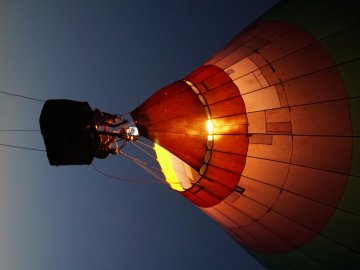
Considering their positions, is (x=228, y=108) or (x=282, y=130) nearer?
(x=282, y=130)

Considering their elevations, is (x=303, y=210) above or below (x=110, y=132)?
below

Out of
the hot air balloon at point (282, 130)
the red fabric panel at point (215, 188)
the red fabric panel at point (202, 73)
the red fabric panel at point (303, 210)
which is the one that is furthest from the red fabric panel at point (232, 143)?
the red fabric panel at point (202, 73)

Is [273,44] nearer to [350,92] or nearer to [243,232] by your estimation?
[350,92]

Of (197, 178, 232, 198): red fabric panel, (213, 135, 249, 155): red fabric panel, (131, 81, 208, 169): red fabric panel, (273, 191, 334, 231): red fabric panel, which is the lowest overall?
(273, 191, 334, 231): red fabric panel

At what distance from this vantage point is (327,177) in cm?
430

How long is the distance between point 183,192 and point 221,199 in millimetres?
792

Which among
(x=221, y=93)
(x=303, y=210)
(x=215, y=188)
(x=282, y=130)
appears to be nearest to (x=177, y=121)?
(x=221, y=93)

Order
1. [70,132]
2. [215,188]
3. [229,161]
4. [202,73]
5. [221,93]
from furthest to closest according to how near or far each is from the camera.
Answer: [202,73]
[215,188]
[221,93]
[229,161]
[70,132]

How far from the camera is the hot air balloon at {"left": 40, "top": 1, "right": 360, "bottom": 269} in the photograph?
168 inches

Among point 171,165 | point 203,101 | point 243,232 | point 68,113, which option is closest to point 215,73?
point 203,101

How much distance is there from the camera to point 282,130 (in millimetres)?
4465

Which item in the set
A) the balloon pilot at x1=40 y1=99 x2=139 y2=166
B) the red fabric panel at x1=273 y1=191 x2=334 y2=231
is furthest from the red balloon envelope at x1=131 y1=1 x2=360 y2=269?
the balloon pilot at x1=40 y1=99 x2=139 y2=166

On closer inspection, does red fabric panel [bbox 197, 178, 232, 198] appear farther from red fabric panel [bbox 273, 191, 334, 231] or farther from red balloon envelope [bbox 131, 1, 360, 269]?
red fabric panel [bbox 273, 191, 334, 231]

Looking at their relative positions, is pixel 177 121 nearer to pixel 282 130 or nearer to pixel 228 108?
pixel 228 108
